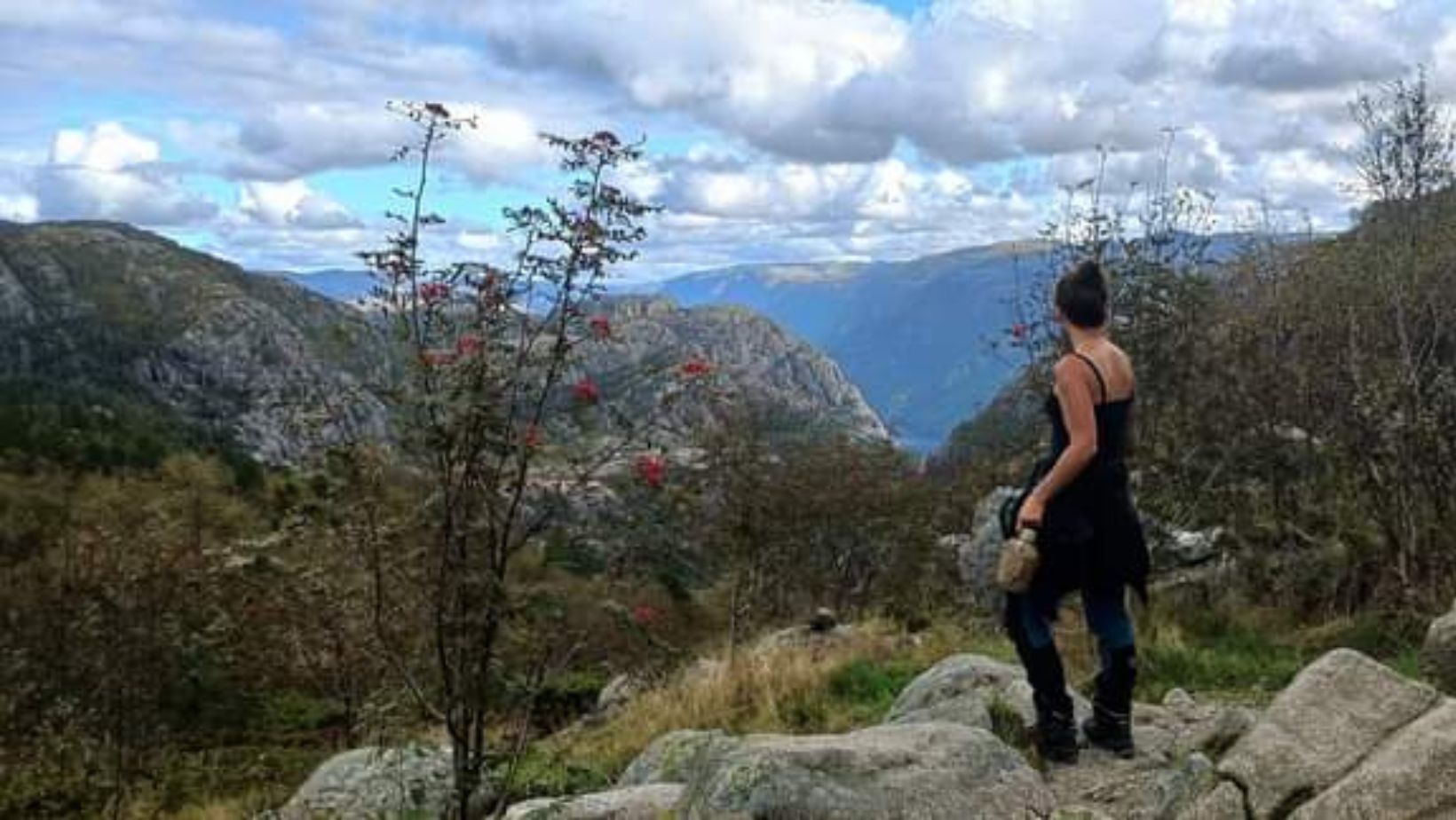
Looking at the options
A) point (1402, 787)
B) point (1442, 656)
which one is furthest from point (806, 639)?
point (1402, 787)

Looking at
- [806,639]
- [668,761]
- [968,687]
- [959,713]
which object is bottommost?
[806,639]

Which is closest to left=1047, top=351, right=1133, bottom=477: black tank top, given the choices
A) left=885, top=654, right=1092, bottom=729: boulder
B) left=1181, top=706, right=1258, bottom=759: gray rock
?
left=1181, top=706, right=1258, bottom=759: gray rock

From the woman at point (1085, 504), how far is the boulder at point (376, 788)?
100 inches

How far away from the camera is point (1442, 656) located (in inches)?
270

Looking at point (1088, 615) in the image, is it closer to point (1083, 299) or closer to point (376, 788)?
point (1083, 299)

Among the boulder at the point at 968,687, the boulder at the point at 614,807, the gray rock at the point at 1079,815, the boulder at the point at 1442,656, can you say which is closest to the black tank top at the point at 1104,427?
the gray rock at the point at 1079,815

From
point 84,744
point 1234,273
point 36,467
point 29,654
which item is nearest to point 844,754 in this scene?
point 1234,273

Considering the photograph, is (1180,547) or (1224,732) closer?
(1224,732)

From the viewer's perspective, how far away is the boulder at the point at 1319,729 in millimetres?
4637

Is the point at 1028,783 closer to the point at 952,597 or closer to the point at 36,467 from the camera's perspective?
the point at 952,597

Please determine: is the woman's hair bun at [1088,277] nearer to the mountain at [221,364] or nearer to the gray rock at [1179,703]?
the mountain at [221,364]

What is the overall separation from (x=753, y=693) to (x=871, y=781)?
206 inches

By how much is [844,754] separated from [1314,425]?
783 centimetres

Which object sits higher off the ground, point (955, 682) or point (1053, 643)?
point (1053, 643)
